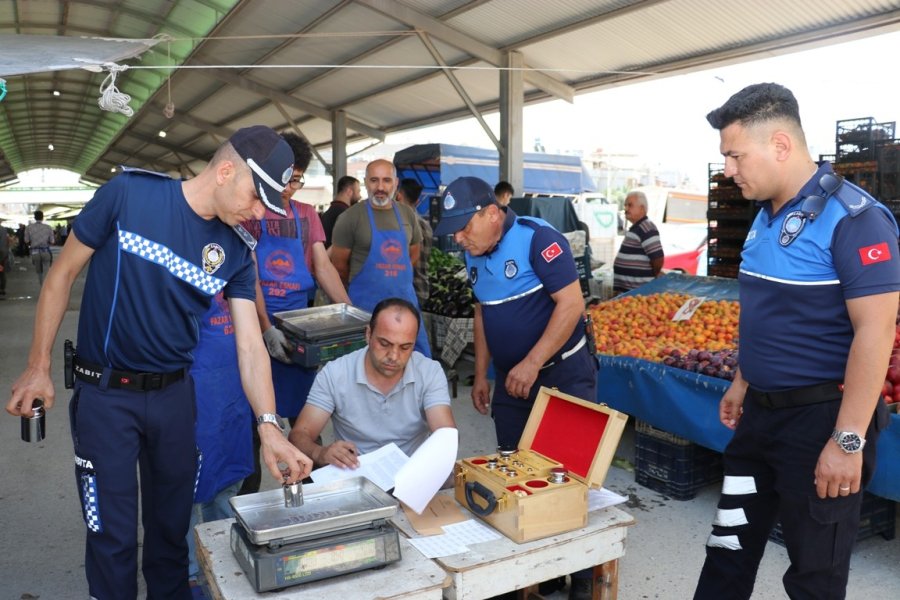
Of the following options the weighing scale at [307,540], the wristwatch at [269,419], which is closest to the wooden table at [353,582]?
the weighing scale at [307,540]

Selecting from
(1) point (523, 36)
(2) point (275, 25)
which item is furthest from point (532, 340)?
(2) point (275, 25)

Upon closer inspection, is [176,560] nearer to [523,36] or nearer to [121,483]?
[121,483]

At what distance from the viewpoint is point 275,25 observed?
11.5 metres

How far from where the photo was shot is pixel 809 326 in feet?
6.59

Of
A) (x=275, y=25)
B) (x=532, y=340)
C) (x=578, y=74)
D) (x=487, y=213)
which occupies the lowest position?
(x=532, y=340)

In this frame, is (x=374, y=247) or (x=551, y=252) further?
(x=374, y=247)

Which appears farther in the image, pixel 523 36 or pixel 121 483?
pixel 523 36

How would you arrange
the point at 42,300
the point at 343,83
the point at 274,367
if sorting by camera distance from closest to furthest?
1. the point at 42,300
2. the point at 274,367
3. the point at 343,83

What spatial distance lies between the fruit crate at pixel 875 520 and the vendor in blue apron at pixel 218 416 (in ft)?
7.89

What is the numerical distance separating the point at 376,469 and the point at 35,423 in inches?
40.4

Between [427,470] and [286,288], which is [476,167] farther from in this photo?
[427,470]

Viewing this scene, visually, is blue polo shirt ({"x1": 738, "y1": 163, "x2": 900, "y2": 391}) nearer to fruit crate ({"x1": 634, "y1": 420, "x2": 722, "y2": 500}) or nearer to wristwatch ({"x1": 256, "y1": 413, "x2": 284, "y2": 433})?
wristwatch ({"x1": 256, "y1": 413, "x2": 284, "y2": 433})

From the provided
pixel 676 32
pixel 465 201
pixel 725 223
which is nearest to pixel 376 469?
pixel 465 201

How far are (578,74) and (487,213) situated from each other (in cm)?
840
